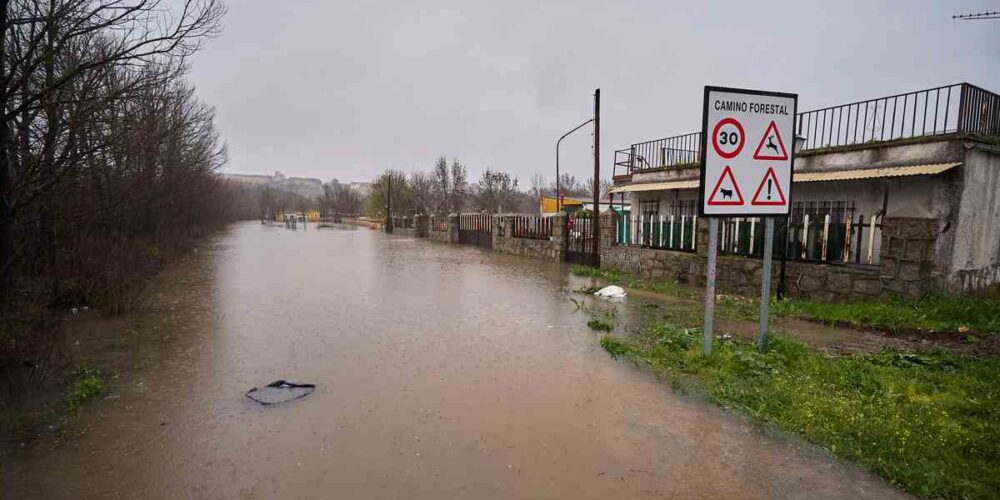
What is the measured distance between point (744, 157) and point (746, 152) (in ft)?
0.20

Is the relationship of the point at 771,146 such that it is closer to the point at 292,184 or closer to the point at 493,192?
the point at 493,192

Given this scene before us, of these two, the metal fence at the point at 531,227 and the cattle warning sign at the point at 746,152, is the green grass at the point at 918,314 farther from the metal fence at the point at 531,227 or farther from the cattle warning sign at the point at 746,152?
the metal fence at the point at 531,227

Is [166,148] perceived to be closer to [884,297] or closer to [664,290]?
[664,290]

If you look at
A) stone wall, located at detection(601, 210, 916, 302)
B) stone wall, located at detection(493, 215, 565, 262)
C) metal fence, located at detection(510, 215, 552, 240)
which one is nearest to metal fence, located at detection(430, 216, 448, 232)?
stone wall, located at detection(493, 215, 565, 262)

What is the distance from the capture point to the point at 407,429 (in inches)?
166

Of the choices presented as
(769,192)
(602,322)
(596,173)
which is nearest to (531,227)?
(596,173)

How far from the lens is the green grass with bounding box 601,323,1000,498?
11.3 ft

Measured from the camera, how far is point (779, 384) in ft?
16.5

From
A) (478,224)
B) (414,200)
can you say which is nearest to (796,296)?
(478,224)

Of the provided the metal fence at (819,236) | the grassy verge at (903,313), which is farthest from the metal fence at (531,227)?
the grassy verge at (903,313)

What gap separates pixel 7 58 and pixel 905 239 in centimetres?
1288

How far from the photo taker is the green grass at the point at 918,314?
7.34 m

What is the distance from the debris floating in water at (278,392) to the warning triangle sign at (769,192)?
5.28 meters

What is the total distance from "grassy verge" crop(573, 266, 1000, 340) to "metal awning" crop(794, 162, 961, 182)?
7.02 feet
